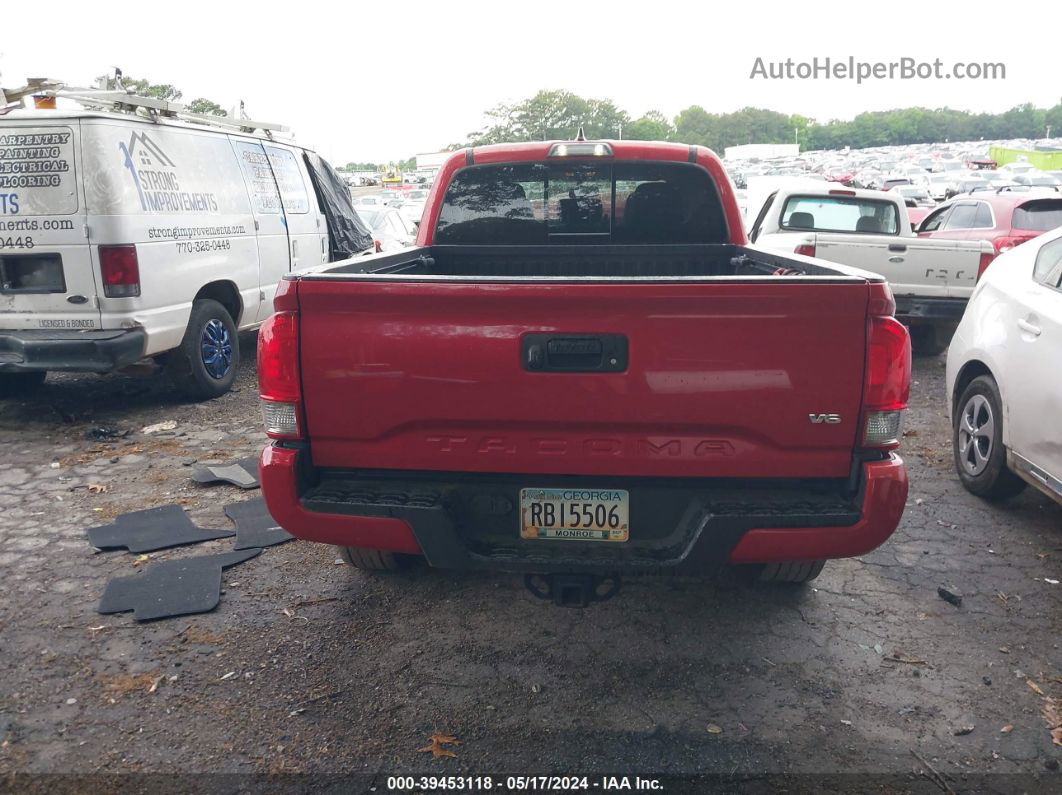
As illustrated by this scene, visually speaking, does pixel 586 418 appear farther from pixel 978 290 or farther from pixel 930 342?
pixel 930 342

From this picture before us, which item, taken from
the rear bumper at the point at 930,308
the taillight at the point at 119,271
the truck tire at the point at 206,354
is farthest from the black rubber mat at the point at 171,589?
the rear bumper at the point at 930,308

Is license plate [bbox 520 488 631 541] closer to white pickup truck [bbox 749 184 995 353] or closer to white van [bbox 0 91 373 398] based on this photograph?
white van [bbox 0 91 373 398]

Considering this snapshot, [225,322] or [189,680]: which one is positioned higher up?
[225,322]

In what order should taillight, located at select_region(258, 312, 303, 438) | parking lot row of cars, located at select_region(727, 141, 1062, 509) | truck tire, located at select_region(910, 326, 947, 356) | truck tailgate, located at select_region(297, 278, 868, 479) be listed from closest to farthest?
truck tailgate, located at select_region(297, 278, 868, 479) → taillight, located at select_region(258, 312, 303, 438) → parking lot row of cars, located at select_region(727, 141, 1062, 509) → truck tire, located at select_region(910, 326, 947, 356)

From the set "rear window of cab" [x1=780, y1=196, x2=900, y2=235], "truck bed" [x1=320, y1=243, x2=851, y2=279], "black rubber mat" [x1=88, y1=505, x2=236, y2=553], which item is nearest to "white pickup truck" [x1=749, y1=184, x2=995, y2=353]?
"rear window of cab" [x1=780, y1=196, x2=900, y2=235]

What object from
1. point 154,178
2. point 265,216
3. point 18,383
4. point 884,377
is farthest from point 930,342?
point 18,383

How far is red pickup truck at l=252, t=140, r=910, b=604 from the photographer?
2580 mm

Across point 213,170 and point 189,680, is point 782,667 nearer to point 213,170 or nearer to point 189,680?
point 189,680

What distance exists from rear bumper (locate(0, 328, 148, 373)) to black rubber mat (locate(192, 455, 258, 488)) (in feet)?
3.84

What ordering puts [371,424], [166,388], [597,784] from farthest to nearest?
[166,388], [371,424], [597,784]

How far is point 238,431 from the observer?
20.7ft

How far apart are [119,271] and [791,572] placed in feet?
16.4

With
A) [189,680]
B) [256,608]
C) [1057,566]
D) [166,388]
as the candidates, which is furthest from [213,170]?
[1057,566]

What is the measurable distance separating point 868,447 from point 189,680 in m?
2.58
